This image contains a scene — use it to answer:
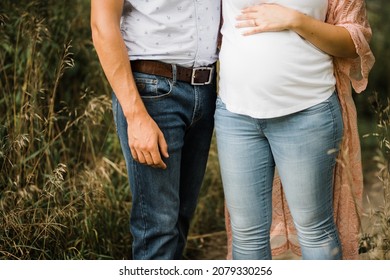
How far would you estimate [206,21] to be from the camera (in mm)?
2488

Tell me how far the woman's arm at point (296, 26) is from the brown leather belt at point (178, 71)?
274mm

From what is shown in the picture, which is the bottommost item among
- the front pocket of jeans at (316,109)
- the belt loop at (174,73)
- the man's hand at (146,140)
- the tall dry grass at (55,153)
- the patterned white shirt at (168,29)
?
the tall dry grass at (55,153)

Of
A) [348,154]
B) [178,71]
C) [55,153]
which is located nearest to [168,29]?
[178,71]

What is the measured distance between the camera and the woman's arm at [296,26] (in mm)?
2258

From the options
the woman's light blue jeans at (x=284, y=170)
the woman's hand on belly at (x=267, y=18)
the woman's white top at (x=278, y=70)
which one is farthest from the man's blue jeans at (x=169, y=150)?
the woman's hand on belly at (x=267, y=18)

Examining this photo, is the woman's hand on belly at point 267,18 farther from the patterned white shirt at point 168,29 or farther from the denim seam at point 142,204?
the denim seam at point 142,204

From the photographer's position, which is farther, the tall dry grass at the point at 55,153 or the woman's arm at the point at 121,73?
the tall dry grass at the point at 55,153

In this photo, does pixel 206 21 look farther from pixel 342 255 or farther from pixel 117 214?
pixel 117 214

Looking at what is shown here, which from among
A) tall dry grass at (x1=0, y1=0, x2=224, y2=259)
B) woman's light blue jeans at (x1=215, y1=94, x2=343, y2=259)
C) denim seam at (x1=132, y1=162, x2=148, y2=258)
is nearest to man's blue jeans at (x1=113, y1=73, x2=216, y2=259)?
denim seam at (x1=132, y1=162, x2=148, y2=258)

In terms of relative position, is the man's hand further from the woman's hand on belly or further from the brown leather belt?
the woman's hand on belly

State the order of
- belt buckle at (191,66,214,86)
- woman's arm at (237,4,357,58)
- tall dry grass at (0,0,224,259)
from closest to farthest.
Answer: woman's arm at (237,4,357,58) < belt buckle at (191,66,214,86) < tall dry grass at (0,0,224,259)

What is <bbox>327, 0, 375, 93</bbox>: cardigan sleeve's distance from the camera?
239 centimetres

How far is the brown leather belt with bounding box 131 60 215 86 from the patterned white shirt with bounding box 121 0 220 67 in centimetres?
2

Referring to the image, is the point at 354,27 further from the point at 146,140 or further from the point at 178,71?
the point at 146,140
